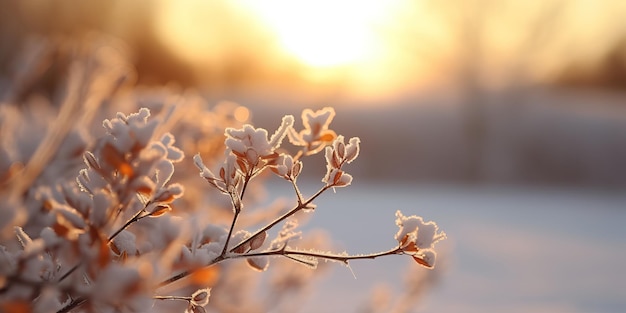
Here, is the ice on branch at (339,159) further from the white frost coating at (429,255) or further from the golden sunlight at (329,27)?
the golden sunlight at (329,27)

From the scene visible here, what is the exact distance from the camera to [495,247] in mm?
6297

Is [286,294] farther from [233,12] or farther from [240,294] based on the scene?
[233,12]

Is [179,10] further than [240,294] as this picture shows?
Yes

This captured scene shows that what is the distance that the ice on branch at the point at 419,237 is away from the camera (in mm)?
805

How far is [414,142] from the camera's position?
14633 millimetres

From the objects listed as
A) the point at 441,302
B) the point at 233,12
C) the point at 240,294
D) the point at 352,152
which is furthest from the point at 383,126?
the point at 352,152

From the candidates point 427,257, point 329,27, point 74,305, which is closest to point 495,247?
point 329,27

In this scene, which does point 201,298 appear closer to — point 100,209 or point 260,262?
point 260,262

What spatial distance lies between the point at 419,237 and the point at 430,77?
15184mm

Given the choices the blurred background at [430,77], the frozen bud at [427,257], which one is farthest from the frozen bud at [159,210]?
the blurred background at [430,77]

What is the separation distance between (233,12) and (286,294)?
43.9ft

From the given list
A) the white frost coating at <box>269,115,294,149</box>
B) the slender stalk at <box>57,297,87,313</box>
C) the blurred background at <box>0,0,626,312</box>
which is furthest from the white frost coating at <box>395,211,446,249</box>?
the blurred background at <box>0,0,626,312</box>

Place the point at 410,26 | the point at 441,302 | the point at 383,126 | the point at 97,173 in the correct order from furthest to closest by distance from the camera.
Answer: the point at 383,126 → the point at 410,26 → the point at 441,302 → the point at 97,173

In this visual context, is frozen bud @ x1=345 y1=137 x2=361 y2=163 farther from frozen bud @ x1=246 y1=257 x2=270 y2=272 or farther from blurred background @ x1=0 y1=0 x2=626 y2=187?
blurred background @ x1=0 y1=0 x2=626 y2=187
